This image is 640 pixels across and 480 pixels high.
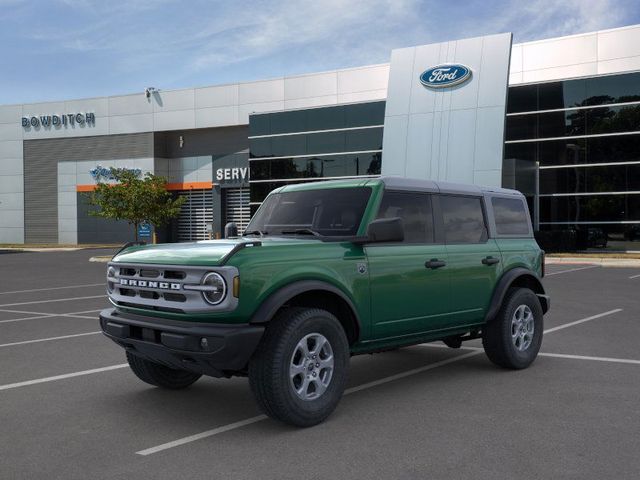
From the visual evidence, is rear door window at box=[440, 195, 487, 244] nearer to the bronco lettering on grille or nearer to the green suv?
the green suv

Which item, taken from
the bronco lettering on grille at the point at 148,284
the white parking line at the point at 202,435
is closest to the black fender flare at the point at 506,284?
the white parking line at the point at 202,435

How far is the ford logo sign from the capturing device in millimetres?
31031

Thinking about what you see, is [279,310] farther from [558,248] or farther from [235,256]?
[558,248]

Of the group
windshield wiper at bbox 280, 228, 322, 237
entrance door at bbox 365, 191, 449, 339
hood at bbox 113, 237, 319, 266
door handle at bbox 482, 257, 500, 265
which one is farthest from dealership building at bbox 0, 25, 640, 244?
hood at bbox 113, 237, 319, 266

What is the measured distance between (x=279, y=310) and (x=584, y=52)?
31.2 meters

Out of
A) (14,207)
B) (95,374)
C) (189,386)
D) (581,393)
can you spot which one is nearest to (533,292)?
(581,393)

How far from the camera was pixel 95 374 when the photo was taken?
6.75 m

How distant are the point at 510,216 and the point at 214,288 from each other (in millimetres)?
3863

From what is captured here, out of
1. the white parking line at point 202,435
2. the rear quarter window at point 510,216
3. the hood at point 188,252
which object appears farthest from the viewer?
the rear quarter window at point 510,216

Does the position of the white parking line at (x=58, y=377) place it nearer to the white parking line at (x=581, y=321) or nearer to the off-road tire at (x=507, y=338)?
the off-road tire at (x=507, y=338)

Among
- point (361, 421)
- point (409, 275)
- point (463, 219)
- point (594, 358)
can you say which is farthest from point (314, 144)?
point (361, 421)

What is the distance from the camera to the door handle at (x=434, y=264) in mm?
5965

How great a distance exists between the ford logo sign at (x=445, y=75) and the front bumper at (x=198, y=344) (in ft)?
92.6

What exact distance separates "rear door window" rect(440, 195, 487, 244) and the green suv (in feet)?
0.05
